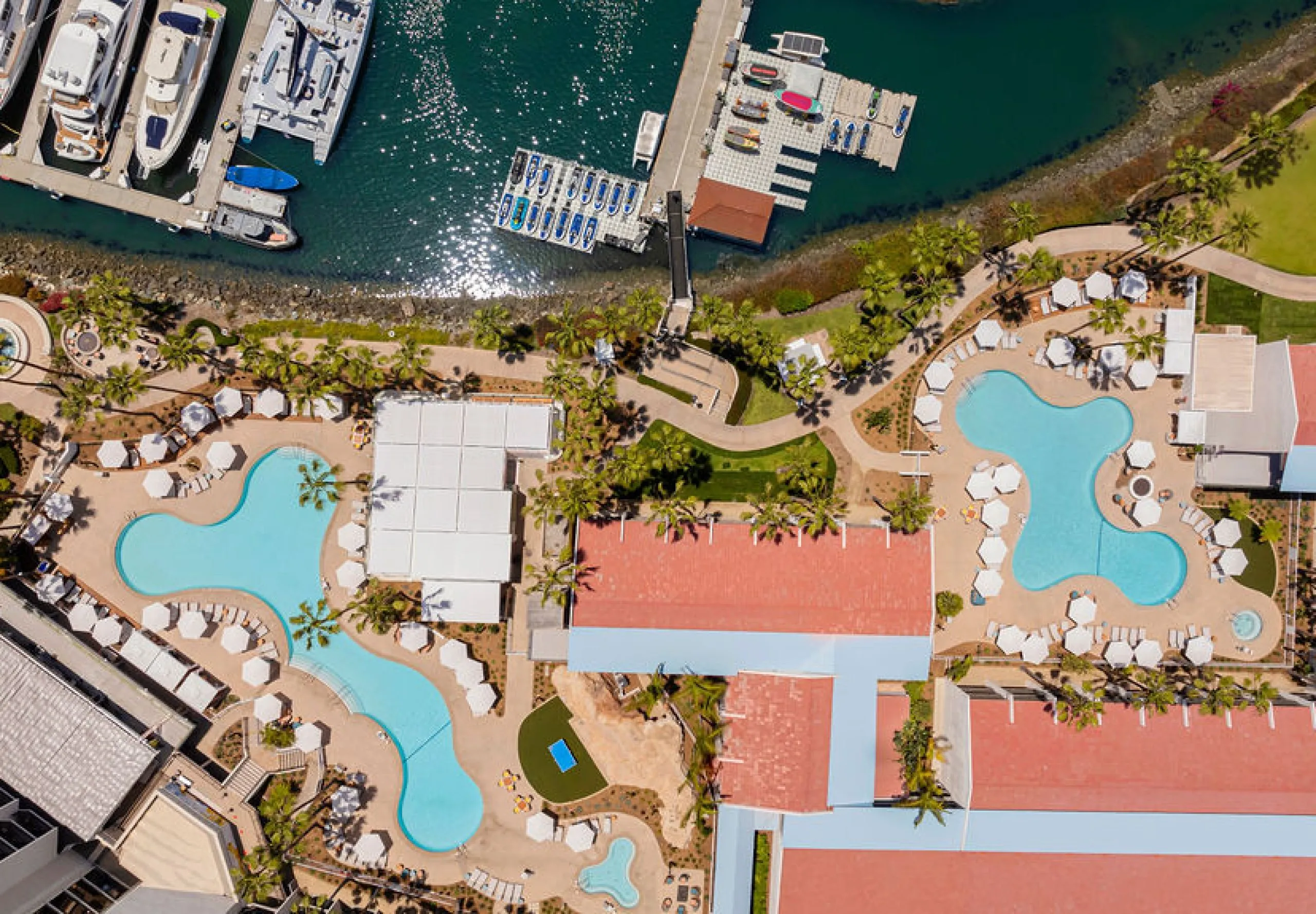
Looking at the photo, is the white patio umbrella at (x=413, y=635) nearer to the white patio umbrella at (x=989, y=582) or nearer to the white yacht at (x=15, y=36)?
the white patio umbrella at (x=989, y=582)

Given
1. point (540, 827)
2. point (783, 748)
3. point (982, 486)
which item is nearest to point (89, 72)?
point (540, 827)

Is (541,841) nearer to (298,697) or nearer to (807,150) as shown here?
(298,697)

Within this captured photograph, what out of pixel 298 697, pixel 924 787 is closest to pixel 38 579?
pixel 298 697

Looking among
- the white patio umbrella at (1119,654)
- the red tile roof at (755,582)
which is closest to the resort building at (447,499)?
the red tile roof at (755,582)

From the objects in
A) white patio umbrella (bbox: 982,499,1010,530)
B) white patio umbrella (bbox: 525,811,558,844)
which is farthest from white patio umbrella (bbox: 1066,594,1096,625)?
white patio umbrella (bbox: 525,811,558,844)

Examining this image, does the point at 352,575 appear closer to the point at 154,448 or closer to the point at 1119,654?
the point at 154,448

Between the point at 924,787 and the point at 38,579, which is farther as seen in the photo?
the point at 38,579

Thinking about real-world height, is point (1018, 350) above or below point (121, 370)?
above

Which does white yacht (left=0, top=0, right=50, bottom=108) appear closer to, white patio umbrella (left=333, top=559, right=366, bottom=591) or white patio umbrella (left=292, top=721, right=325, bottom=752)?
white patio umbrella (left=333, top=559, right=366, bottom=591)
